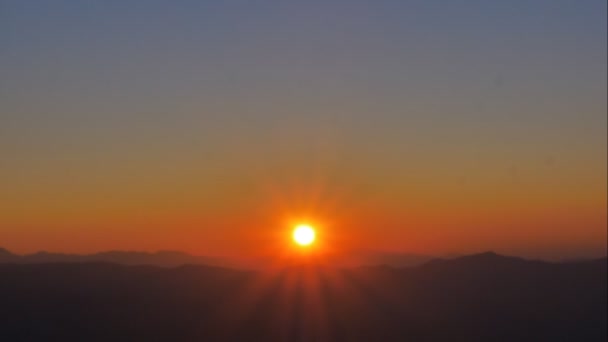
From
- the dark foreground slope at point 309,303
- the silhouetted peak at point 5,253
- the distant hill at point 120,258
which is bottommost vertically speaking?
the dark foreground slope at point 309,303

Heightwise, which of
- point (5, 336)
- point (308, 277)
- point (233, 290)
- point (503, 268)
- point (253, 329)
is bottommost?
point (5, 336)

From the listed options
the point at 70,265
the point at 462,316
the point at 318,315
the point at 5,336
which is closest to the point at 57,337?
the point at 5,336

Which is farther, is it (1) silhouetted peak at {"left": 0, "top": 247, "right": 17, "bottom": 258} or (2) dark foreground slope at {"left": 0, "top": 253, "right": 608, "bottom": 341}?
(1) silhouetted peak at {"left": 0, "top": 247, "right": 17, "bottom": 258}

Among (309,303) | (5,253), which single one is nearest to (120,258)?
(5,253)

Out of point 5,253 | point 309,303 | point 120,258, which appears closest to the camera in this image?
point 309,303

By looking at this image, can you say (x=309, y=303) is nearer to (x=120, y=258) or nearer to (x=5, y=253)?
(x=5, y=253)

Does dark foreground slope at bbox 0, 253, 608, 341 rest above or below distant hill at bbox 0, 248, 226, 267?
below

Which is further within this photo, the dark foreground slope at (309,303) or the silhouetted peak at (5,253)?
the silhouetted peak at (5,253)

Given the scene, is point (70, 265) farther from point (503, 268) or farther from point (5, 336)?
point (503, 268)
